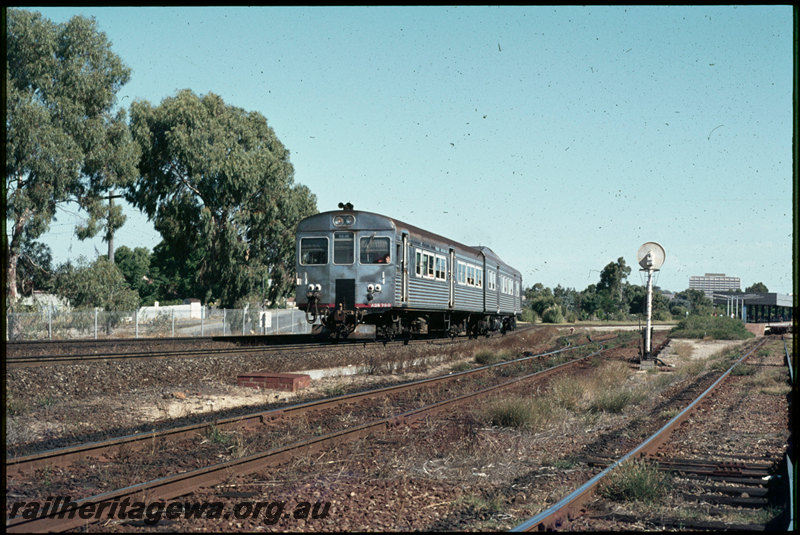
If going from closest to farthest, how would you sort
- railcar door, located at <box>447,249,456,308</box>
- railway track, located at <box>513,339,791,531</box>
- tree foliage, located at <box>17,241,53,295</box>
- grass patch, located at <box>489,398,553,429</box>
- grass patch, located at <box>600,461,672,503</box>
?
railway track, located at <box>513,339,791,531</box>
grass patch, located at <box>600,461,672,503</box>
grass patch, located at <box>489,398,553,429</box>
railcar door, located at <box>447,249,456,308</box>
tree foliage, located at <box>17,241,53,295</box>

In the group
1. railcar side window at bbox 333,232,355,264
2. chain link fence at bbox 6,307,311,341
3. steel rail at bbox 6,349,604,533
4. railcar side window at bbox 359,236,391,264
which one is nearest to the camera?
steel rail at bbox 6,349,604,533

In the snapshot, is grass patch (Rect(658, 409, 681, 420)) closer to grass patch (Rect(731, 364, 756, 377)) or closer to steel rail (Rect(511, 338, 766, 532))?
steel rail (Rect(511, 338, 766, 532))

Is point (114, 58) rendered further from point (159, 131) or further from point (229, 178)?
point (229, 178)

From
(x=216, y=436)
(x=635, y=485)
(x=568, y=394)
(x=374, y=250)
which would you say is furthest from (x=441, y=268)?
(x=635, y=485)

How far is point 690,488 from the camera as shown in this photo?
722cm

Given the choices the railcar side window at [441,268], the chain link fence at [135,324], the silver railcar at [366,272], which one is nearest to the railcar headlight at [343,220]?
the silver railcar at [366,272]

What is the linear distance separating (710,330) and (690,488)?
4576cm

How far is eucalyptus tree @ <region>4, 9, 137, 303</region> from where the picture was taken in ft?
105

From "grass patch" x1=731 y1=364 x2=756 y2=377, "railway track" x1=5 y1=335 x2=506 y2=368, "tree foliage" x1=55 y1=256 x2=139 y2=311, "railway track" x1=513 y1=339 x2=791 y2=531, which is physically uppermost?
"tree foliage" x1=55 y1=256 x2=139 y2=311

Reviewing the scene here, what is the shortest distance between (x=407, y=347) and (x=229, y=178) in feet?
67.5

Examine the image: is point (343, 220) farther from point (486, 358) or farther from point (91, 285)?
point (91, 285)

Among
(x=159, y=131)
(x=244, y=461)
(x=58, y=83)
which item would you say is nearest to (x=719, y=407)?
(x=244, y=461)

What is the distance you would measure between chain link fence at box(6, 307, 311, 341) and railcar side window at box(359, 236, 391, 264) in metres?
15.6

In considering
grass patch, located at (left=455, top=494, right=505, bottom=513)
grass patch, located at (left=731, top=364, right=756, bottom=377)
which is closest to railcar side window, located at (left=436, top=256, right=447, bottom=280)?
grass patch, located at (left=731, top=364, right=756, bottom=377)
